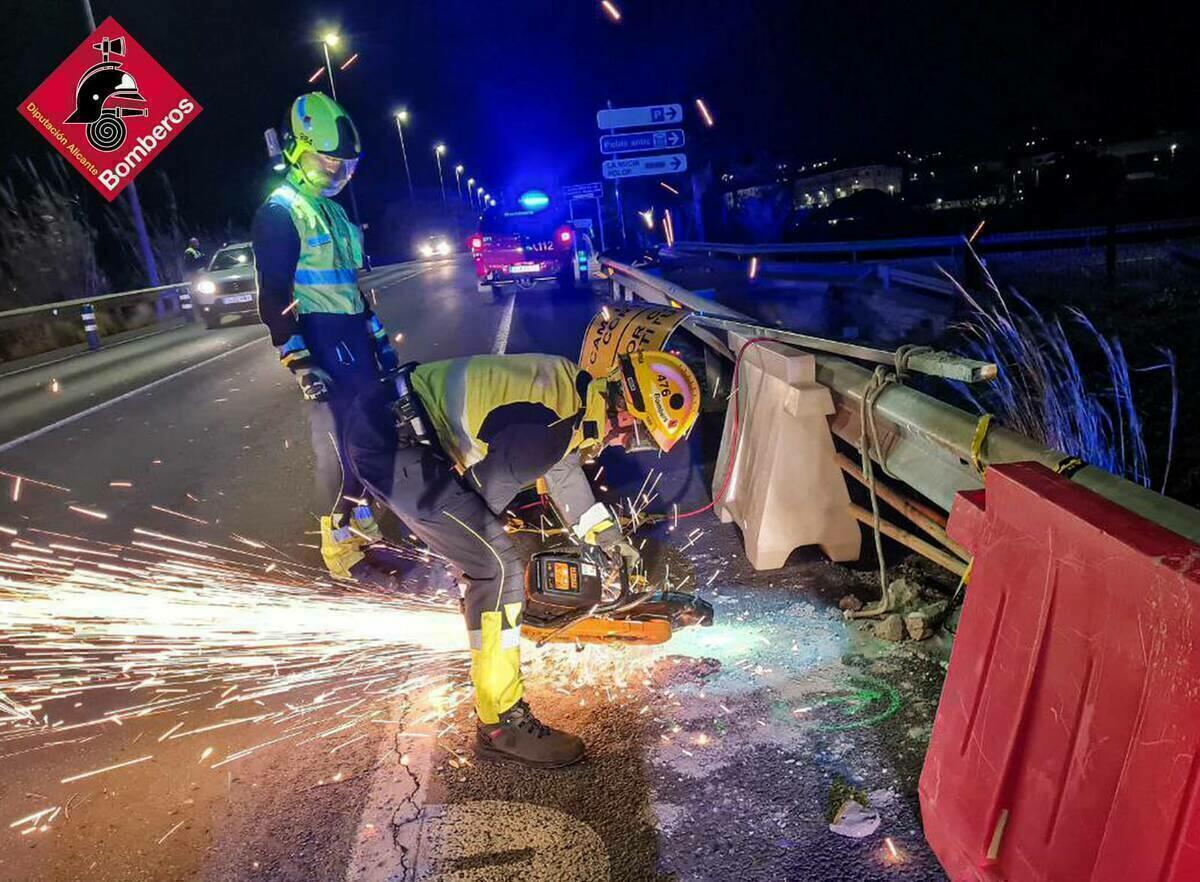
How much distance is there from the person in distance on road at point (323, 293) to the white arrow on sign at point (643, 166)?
23.6m

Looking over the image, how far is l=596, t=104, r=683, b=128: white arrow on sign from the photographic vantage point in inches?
1061

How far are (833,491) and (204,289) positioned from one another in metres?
20.9

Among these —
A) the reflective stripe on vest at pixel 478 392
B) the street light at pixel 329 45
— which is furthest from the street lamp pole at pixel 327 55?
the reflective stripe on vest at pixel 478 392

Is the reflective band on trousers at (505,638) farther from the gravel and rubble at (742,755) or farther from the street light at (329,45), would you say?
the street light at (329,45)

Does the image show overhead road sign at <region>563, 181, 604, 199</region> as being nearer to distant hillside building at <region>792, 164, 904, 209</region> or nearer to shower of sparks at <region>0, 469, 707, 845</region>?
shower of sparks at <region>0, 469, 707, 845</region>

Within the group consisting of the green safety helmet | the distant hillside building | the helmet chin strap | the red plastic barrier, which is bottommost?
the red plastic barrier

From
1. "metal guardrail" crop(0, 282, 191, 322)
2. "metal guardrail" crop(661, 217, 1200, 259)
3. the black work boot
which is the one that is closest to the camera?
the black work boot

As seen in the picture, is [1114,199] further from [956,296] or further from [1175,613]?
[1175,613]

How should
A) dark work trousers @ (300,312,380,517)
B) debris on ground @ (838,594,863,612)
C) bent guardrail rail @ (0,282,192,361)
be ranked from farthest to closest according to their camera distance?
1. bent guardrail rail @ (0,282,192,361)
2. dark work trousers @ (300,312,380,517)
3. debris on ground @ (838,594,863,612)

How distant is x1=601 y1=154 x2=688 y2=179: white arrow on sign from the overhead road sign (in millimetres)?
1887

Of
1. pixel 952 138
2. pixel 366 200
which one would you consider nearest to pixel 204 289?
pixel 952 138

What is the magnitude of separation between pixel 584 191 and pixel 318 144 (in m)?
27.2

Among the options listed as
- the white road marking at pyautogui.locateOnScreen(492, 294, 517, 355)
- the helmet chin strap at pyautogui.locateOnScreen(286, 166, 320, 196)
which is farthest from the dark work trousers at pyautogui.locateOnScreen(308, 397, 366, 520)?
the white road marking at pyautogui.locateOnScreen(492, 294, 517, 355)

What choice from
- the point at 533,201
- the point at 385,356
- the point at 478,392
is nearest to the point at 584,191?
the point at 533,201
